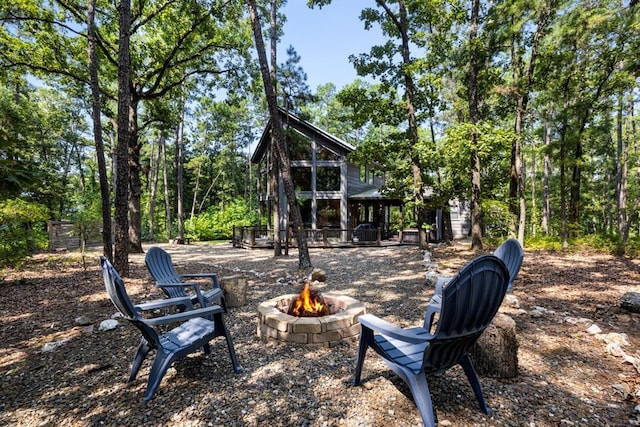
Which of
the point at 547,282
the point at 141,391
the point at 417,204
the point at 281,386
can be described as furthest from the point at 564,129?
the point at 141,391

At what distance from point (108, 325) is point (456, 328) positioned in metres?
4.23

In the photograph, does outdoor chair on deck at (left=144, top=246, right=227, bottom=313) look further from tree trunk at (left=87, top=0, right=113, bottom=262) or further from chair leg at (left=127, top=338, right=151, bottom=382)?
tree trunk at (left=87, top=0, right=113, bottom=262)

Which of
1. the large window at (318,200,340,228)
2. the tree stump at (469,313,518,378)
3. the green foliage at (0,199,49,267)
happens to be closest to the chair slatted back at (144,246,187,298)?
the tree stump at (469,313,518,378)

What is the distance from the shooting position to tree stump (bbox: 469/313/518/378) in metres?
2.63

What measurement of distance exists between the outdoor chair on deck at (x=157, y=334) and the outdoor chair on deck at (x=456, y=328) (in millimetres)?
1609

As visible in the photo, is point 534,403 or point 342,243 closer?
point 534,403

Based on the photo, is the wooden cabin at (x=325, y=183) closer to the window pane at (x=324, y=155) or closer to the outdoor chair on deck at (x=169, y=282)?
the window pane at (x=324, y=155)

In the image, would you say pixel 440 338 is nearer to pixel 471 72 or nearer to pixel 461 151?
pixel 461 151

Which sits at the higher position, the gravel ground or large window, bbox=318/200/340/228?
large window, bbox=318/200/340/228

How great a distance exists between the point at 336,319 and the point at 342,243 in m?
11.6

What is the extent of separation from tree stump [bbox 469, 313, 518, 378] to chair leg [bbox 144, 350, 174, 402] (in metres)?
2.76

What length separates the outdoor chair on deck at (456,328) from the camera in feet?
6.27

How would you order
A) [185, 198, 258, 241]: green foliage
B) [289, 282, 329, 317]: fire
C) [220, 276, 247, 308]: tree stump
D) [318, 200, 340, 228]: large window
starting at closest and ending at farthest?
[289, 282, 329, 317]: fire → [220, 276, 247, 308]: tree stump → [318, 200, 340, 228]: large window → [185, 198, 258, 241]: green foliage

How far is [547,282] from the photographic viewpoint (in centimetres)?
592
